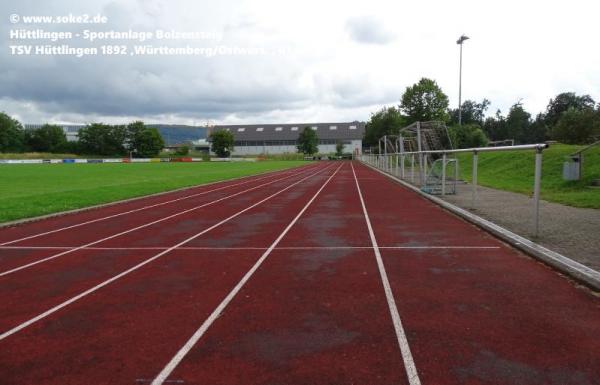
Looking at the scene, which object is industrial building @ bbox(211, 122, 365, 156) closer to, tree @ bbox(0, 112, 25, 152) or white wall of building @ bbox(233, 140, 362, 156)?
white wall of building @ bbox(233, 140, 362, 156)

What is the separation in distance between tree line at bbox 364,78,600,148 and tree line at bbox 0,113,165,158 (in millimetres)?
50341

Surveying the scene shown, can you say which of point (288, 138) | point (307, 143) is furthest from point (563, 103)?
point (288, 138)

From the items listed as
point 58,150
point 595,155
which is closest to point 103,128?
point 58,150

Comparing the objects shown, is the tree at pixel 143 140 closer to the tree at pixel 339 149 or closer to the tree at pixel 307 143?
the tree at pixel 307 143

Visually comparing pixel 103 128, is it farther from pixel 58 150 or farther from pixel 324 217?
pixel 324 217

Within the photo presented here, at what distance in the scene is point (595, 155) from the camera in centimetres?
1834

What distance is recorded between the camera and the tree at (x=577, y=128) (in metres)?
42.6

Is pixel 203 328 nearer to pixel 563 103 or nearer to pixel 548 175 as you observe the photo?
pixel 548 175

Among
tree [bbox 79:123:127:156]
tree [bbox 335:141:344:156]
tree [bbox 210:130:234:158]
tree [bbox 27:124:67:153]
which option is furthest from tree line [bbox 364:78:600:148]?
tree [bbox 27:124:67:153]

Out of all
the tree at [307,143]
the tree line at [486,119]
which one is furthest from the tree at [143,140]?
the tree line at [486,119]

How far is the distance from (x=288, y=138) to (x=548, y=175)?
107 metres

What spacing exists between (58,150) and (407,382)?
11098 centimetres

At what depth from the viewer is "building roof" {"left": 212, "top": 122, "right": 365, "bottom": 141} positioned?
12175 centimetres

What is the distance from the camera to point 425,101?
2240 inches
